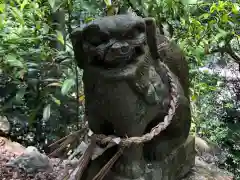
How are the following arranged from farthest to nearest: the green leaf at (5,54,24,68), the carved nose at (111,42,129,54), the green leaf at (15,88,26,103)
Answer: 1. the green leaf at (15,88,26,103)
2. the green leaf at (5,54,24,68)
3. the carved nose at (111,42,129,54)

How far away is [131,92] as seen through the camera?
894 millimetres

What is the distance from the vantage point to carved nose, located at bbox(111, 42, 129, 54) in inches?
33.2

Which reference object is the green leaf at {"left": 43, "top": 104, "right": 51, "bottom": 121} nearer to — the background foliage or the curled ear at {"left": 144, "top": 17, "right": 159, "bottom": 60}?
the background foliage

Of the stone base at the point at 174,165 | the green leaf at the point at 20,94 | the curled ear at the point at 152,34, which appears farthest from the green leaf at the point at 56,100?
the curled ear at the point at 152,34

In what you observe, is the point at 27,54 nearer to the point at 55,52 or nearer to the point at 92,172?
the point at 55,52

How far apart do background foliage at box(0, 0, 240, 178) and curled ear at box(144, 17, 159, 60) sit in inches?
13.9

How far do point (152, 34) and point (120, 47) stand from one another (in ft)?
0.54

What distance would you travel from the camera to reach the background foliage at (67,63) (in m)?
1.53

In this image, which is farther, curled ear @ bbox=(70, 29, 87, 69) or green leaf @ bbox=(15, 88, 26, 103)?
green leaf @ bbox=(15, 88, 26, 103)

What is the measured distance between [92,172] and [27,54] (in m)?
0.87

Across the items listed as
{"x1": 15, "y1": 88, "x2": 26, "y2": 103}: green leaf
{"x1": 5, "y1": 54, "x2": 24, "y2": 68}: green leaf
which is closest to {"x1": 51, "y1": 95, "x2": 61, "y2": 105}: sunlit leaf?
{"x1": 15, "y1": 88, "x2": 26, "y2": 103}: green leaf

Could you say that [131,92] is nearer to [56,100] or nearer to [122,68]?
[122,68]

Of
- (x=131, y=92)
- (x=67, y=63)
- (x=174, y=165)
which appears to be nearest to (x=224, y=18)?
(x=67, y=63)

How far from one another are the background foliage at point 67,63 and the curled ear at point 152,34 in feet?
1.16
